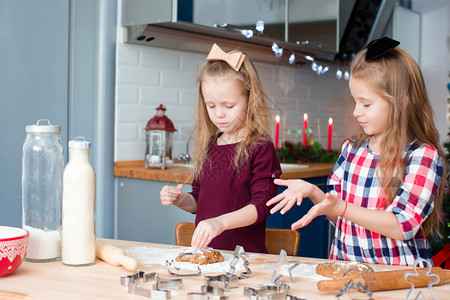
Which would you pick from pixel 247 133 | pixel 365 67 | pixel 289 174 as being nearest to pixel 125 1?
pixel 289 174

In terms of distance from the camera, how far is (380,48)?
5.00 ft

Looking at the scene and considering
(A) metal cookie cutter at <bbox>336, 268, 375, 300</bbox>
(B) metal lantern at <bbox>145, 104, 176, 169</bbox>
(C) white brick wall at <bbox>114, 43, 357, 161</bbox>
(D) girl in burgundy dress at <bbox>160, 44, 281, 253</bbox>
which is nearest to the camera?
(A) metal cookie cutter at <bbox>336, 268, 375, 300</bbox>

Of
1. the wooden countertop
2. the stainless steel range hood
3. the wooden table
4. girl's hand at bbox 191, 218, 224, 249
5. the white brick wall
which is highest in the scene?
the stainless steel range hood

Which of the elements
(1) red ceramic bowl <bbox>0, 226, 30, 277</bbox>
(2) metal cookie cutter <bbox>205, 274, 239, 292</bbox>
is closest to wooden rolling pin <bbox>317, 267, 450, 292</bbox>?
(2) metal cookie cutter <bbox>205, 274, 239, 292</bbox>

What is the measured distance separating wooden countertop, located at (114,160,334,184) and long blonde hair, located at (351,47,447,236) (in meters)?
0.91

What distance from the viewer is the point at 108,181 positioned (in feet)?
8.78

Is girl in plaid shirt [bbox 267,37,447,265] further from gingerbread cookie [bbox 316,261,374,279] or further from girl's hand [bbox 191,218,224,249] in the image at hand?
girl's hand [bbox 191,218,224,249]

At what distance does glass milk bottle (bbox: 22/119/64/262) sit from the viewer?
1.29 metres

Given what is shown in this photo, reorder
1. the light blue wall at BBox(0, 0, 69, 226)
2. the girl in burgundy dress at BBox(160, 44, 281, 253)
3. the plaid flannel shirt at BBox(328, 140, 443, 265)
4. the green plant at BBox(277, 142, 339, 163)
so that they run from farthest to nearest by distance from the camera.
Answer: the green plant at BBox(277, 142, 339, 163) → the light blue wall at BBox(0, 0, 69, 226) → the girl in burgundy dress at BBox(160, 44, 281, 253) → the plaid flannel shirt at BBox(328, 140, 443, 265)

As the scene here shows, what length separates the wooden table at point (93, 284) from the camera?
→ 1.05 meters

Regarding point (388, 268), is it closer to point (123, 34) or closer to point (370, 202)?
point (370, 202)

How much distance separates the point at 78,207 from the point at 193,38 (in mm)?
1689

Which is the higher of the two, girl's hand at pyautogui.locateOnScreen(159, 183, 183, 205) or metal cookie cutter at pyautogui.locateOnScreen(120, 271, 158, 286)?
→ girl's hand at pyautogui.locateOnScreen(159, 183, 183, 205)

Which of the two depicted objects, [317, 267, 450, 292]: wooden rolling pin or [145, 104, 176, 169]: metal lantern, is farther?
[145, 104, 176, 169]: metal lantern
